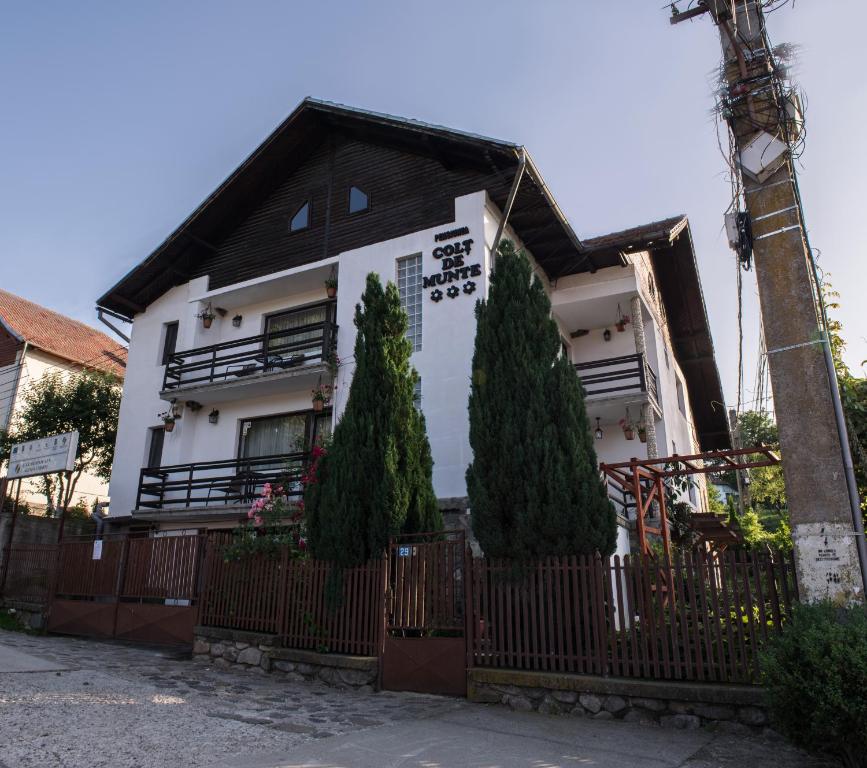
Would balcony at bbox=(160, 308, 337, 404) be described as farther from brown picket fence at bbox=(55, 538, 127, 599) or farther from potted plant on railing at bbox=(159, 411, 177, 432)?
brown picket fence at bbox=(55, 538, 127, 599)

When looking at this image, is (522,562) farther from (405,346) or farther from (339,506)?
(405,346)

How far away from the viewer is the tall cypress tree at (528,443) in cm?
834

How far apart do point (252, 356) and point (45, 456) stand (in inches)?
199

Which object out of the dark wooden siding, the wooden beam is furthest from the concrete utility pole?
the dark wooden siding

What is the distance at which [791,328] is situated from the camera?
7.02 m

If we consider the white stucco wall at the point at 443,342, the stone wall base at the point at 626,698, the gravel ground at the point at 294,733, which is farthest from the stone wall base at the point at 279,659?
the white stucco wall at the point at 443,342

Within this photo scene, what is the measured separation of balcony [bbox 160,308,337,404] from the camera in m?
15.2

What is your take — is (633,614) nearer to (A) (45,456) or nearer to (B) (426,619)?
(B) (426,619)

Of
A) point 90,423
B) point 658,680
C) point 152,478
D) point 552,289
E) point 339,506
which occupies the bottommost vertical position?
point 658,680

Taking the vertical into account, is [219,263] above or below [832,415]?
above

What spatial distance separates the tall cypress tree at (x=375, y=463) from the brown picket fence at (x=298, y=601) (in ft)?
1.16

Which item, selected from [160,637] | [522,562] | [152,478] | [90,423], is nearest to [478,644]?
[522,562]

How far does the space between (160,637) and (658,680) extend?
29.6 feet

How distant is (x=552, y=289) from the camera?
16.8 meters
